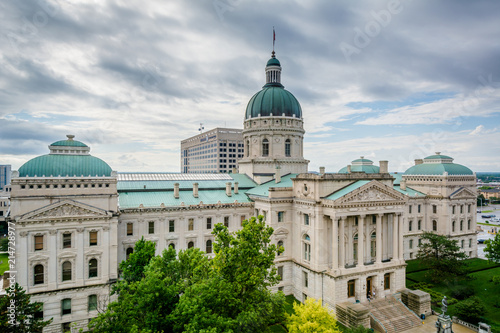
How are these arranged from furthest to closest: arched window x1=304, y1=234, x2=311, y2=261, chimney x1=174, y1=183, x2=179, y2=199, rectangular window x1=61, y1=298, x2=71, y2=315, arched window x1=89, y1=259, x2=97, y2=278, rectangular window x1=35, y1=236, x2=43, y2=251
Answer: chimney x1=174, y1=183, x2=179, y2=199 < arched window x1=304, y1=234, x2=311, y2=261 < arched window x1=89, y1=259, x2=97, y2=278 < rectangular window x1=61, y1=298, x2=71, y2=315 < rectangular window x1=35, y1=236, x2=43, y2=251

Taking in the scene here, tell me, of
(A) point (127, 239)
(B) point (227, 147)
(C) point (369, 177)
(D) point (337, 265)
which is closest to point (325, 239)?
(D) point (337, 265)

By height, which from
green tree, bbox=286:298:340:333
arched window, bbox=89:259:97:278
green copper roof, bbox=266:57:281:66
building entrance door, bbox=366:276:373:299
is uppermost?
green copper roof, bbox=266:57:281:66

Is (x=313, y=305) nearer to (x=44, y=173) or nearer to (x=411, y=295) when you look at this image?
(x=411, y=295)

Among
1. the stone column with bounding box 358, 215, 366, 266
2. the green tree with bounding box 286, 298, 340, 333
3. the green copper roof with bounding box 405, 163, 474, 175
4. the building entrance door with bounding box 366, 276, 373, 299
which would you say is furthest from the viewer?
the green copper roof with bounding box 405, 163, 474, 175

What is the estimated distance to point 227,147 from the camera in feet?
529

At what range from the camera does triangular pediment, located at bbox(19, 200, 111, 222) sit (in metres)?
37.3

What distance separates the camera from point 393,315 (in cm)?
4172

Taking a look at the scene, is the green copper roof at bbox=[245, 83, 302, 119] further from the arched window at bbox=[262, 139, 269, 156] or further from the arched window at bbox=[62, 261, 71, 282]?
the arched window at bbox=[62, 261, 71, 282]

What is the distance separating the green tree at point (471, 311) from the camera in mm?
38531

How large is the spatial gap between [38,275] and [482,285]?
7005 cm

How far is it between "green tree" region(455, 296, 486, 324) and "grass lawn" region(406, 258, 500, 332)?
1623 millimetres

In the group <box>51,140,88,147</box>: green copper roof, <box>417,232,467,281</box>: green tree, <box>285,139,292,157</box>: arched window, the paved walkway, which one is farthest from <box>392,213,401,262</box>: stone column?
<box>51,140,88,147</box>: green copper roof

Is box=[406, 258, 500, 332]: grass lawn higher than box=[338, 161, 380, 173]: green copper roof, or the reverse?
box=[338, 161, 380, 173]: green copper roof

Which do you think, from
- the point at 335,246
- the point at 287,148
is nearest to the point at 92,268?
the point at 335,246
